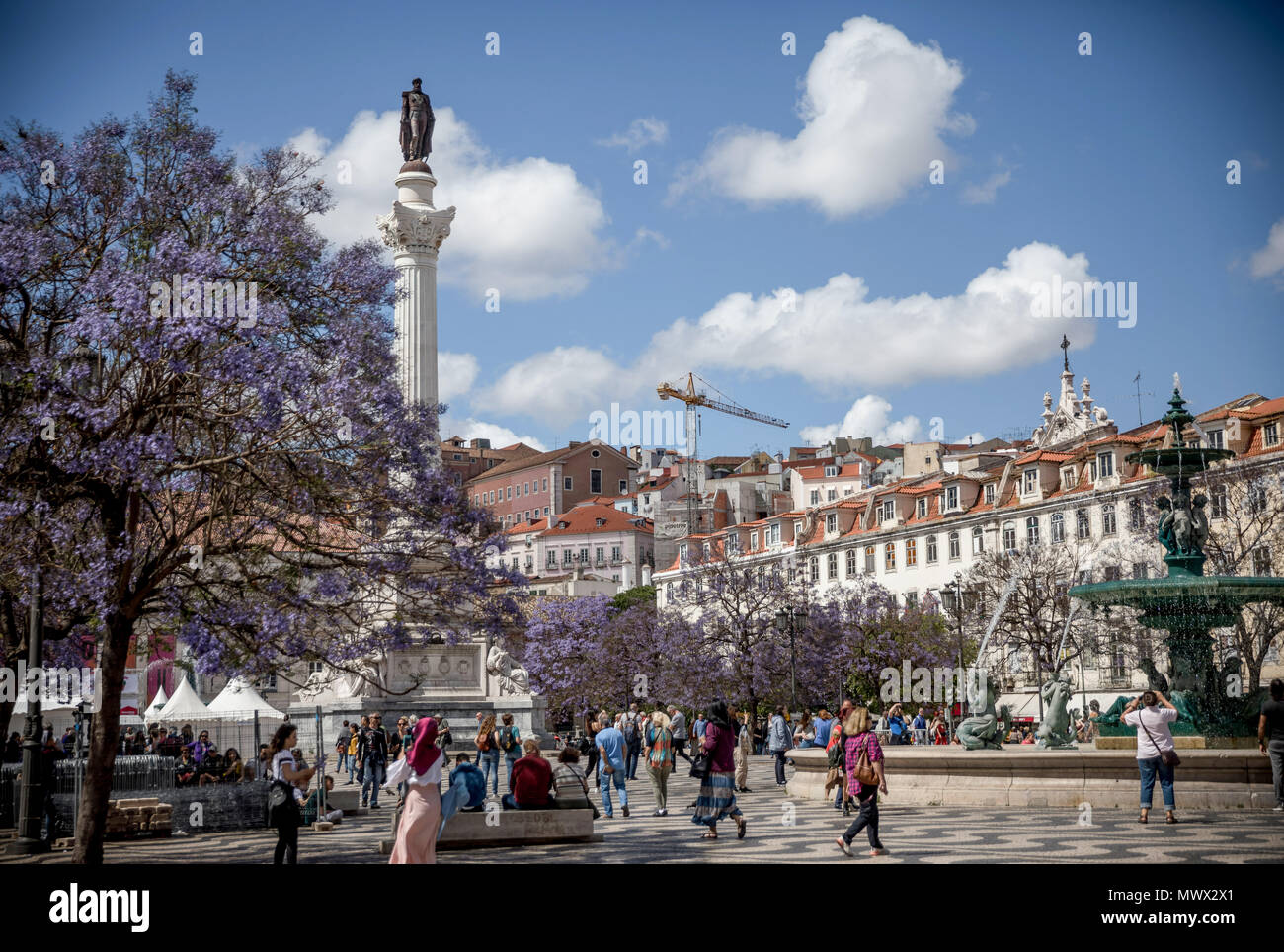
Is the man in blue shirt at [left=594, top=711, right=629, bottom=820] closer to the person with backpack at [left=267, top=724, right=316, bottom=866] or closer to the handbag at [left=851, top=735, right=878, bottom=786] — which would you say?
the handbag at [left=851, top=735, right=878, bottom=786]

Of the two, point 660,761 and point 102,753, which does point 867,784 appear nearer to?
point 660,761

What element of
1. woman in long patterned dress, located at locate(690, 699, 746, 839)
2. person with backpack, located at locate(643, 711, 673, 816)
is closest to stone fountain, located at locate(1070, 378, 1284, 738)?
woman in long patterned dress, located at locate(690, 699, 746, 839)

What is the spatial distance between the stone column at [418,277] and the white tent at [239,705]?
911cm

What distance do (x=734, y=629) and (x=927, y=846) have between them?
41641 mm

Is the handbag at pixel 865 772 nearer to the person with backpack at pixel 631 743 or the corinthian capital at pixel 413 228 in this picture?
the person with backpack at pixel 631 743

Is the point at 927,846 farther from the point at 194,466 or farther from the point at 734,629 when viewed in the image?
the point at 734,629

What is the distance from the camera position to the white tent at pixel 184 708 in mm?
30922

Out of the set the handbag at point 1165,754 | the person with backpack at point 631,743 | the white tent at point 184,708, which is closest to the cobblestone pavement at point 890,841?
the handbag at point 1165,754

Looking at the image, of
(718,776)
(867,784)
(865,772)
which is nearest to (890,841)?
(867,784)

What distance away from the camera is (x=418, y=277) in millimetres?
37125

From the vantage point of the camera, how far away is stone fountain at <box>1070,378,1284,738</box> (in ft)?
61.8

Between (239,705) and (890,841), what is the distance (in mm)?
20104

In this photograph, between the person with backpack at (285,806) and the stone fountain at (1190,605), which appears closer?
the person with backpack at (285,806)
